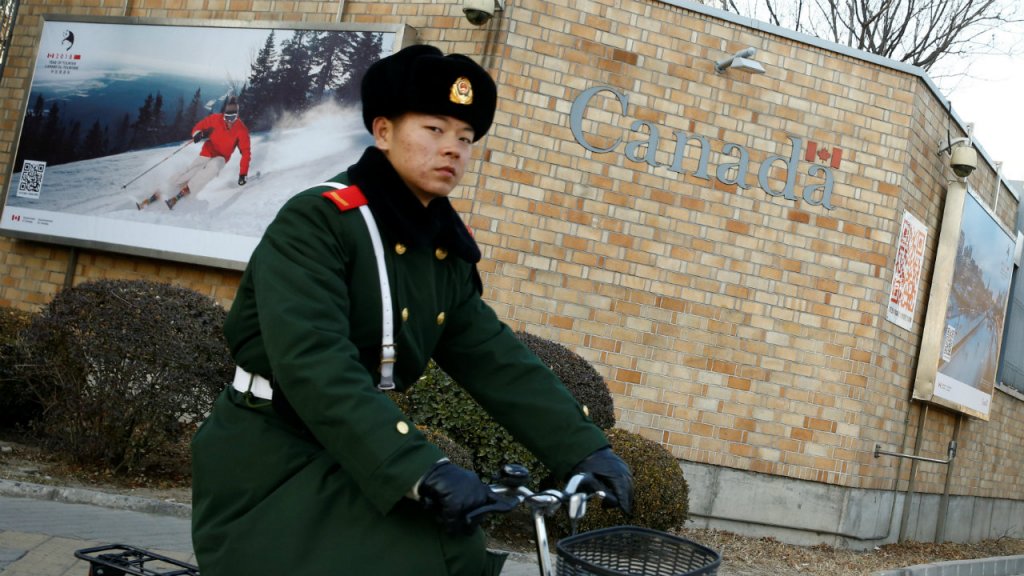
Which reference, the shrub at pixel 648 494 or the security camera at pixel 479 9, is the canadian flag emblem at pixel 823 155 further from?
the shrub at pixel 648 494

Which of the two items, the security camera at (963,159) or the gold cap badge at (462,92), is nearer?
the gold cap badge at (462,92)

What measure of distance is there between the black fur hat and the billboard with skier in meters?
7.84

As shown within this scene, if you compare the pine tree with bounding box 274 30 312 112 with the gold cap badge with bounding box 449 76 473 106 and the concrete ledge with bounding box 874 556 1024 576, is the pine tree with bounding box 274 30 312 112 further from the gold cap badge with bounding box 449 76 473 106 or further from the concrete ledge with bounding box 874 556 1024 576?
the gold cap badge with bounding box 449 76 473 106

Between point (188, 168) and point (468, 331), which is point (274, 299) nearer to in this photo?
point (468, 331)

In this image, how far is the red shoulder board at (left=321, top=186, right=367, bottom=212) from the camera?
237cm

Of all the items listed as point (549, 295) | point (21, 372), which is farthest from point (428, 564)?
point (549, 295)

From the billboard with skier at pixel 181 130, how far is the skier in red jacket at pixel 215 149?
0.05 ft

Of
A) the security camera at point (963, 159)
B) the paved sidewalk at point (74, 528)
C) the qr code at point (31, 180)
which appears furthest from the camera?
the security camera at point (963, 159)

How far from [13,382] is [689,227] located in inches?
246

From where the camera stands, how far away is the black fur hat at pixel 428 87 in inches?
95.9

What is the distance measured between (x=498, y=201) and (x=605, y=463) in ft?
24.8

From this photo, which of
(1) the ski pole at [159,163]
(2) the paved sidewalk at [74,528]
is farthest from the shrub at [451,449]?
(1) the ski pole at [159,163]

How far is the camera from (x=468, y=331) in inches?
110

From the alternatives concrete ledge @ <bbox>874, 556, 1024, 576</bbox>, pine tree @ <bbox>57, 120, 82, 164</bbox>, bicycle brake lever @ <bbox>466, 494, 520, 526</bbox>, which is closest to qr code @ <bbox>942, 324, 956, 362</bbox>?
concrete ledge @ <bbox>874, 556, 1024, 576</bbox>
